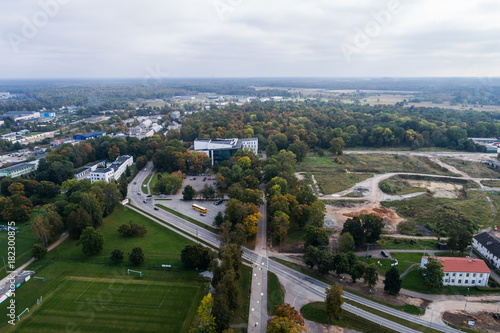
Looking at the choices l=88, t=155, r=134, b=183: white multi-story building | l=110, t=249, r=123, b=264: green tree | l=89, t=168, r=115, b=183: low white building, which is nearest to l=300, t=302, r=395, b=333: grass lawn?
l=110, t=249, r=123, b=264: green tree

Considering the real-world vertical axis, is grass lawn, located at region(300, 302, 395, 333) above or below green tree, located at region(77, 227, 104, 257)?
below

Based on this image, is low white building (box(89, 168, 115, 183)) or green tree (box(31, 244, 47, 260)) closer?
green tree (box(31, 244, 47, 260))

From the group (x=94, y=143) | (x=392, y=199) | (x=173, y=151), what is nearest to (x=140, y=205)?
(x=173, y=151)

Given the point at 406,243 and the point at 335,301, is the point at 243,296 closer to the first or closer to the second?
the point at 335,301

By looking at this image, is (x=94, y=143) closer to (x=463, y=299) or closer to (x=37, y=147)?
(x=37, y=147)

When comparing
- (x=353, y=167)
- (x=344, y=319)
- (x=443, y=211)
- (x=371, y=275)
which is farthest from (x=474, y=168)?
(x=344, y=319)

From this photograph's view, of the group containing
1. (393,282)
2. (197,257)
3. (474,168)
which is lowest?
(393,282)

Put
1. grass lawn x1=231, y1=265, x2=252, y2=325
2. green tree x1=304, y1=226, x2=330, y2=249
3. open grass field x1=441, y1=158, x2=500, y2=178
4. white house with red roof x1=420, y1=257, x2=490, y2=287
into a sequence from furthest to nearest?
1. open grass field x1=441, y1=158, x2=500, y2=178
2. green tree x1=304, y1=226, x2=330, y2=249
3. white house with red roof x1=420, y1=257, x2=490, y2=287
4. grass lawn x1=231, y1=265, x2=252, y2=325

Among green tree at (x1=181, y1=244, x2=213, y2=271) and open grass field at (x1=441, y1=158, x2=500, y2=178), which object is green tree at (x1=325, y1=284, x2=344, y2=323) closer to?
green tree at (x1=181, y1=244, x2=213, y2=271)
